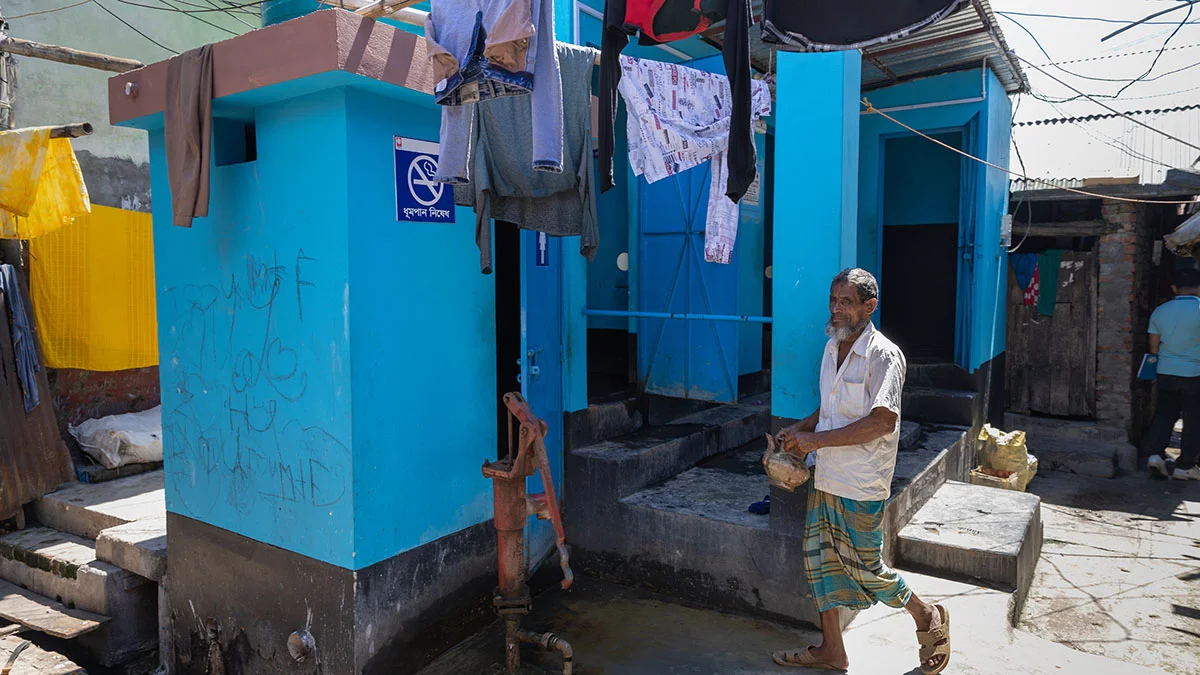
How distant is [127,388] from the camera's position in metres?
7.86

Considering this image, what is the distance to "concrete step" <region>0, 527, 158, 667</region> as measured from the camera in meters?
5.45

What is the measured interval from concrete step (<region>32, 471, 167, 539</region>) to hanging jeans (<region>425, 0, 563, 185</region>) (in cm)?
444

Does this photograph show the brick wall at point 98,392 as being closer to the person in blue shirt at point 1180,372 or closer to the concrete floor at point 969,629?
the concrete floor at point 969,629

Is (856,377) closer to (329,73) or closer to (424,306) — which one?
(424,306)

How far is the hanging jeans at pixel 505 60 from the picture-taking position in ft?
11.4

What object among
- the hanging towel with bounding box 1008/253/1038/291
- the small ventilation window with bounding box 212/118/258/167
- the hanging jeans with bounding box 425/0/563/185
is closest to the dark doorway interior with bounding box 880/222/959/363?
the hanging towel with bounding box 1008/253/1038/291

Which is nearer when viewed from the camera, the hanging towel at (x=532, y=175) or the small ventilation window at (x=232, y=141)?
the hanging towel at (x=532, y=175)

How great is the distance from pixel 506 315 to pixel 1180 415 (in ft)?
28.5

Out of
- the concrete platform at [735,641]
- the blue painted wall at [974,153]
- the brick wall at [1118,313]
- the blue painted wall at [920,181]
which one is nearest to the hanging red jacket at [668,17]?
the concrete platform at [735,641]

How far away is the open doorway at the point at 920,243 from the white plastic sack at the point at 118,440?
26.5 feet

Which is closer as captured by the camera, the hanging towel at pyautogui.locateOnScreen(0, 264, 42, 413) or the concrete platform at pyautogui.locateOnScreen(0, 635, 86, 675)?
the concrete platform at pyautogui.locateOnScreen(0, 635, 86, 675)

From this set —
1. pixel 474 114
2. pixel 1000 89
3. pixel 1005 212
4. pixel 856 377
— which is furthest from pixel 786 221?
pixel 1005 212

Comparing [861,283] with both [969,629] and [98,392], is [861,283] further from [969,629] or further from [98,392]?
[98,392]

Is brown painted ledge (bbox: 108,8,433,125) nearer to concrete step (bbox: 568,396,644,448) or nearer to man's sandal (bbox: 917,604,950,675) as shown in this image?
concrete step (bbox: 568,396,644,448)
